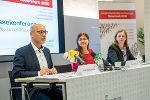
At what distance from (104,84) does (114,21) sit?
293 cm

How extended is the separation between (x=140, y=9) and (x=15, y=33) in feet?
13.5

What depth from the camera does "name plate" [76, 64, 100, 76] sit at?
2004 millimetres

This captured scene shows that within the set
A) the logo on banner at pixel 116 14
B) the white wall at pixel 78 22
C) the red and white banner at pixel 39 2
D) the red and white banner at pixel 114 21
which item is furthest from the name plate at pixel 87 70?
the logo on banner at pixel 116 14

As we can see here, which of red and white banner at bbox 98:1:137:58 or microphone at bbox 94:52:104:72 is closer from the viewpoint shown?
microphone at bbox 94:52:104:72

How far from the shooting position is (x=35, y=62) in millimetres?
2588

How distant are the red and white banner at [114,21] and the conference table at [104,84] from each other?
2.12m

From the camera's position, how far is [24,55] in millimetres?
2561

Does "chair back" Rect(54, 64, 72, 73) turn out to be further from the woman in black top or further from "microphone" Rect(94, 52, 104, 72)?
"microphone" Rect(94, 52, 104, 72)

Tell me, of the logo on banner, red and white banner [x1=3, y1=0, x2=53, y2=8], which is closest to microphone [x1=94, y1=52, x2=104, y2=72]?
red and white banner [x1=3, y1=0, x2=53, y2=8]

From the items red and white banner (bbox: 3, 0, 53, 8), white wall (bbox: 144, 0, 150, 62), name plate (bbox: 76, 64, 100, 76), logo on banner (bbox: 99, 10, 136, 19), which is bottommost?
name plate (bbox: 76, 64, 100, 76)

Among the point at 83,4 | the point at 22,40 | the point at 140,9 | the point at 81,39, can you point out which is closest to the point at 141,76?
the point at 81,39

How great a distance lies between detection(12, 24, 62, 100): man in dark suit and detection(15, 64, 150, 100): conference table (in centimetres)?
32

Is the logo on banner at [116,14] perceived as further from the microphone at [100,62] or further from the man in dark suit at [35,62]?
the microphone at [100,62]

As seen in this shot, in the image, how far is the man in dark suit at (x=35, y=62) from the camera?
7.72 ft
